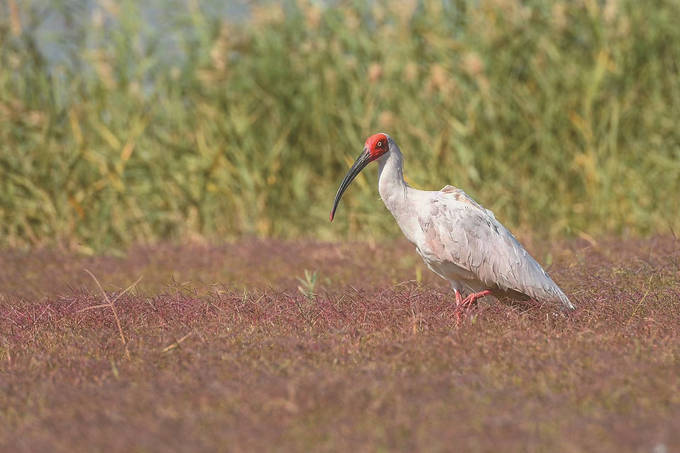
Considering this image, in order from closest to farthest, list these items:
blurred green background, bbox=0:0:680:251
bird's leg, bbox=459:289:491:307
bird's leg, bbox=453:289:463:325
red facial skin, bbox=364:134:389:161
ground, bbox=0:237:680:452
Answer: ground, bbox=0:237:680:452, bird's leg, bbox=453:289:463:325, bird's leg, bbox=459:289:491:307, red facial skin, bbox=364:134:389:161, blurred green background, bbox=0:0:680:251

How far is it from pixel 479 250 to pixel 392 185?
646 mm

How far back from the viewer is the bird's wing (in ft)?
17.7

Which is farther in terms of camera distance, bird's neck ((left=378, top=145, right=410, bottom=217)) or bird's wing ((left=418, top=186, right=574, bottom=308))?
bird's neck ((left=378, top=145, right=410, bottom=217))

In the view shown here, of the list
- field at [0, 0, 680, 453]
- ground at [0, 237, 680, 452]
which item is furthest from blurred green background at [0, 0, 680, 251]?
ground at [0, 237, 680, 452]

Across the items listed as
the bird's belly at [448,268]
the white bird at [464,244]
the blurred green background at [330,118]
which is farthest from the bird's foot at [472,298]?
the blurred green background at [330,118]

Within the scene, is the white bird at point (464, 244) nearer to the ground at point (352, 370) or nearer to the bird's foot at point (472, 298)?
the bird's foot at point (472, 298)

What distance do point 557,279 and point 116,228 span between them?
17.0 ft

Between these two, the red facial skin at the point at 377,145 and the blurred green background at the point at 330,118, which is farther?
the blurred green background at the point at 330,118

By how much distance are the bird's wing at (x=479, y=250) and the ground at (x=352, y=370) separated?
0.58 ft

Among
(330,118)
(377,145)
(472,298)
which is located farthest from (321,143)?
(472,298)

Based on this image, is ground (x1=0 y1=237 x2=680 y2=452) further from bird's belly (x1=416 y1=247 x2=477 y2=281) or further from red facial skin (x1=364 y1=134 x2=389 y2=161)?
red facial skin (x1=364 y1=134 x2=389 y2=161)

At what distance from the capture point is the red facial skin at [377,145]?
5832 millimetres

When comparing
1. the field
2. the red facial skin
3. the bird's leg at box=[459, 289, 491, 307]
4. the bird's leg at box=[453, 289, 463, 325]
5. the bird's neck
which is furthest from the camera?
the field

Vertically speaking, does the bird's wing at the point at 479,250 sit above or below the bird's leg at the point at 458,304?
above
